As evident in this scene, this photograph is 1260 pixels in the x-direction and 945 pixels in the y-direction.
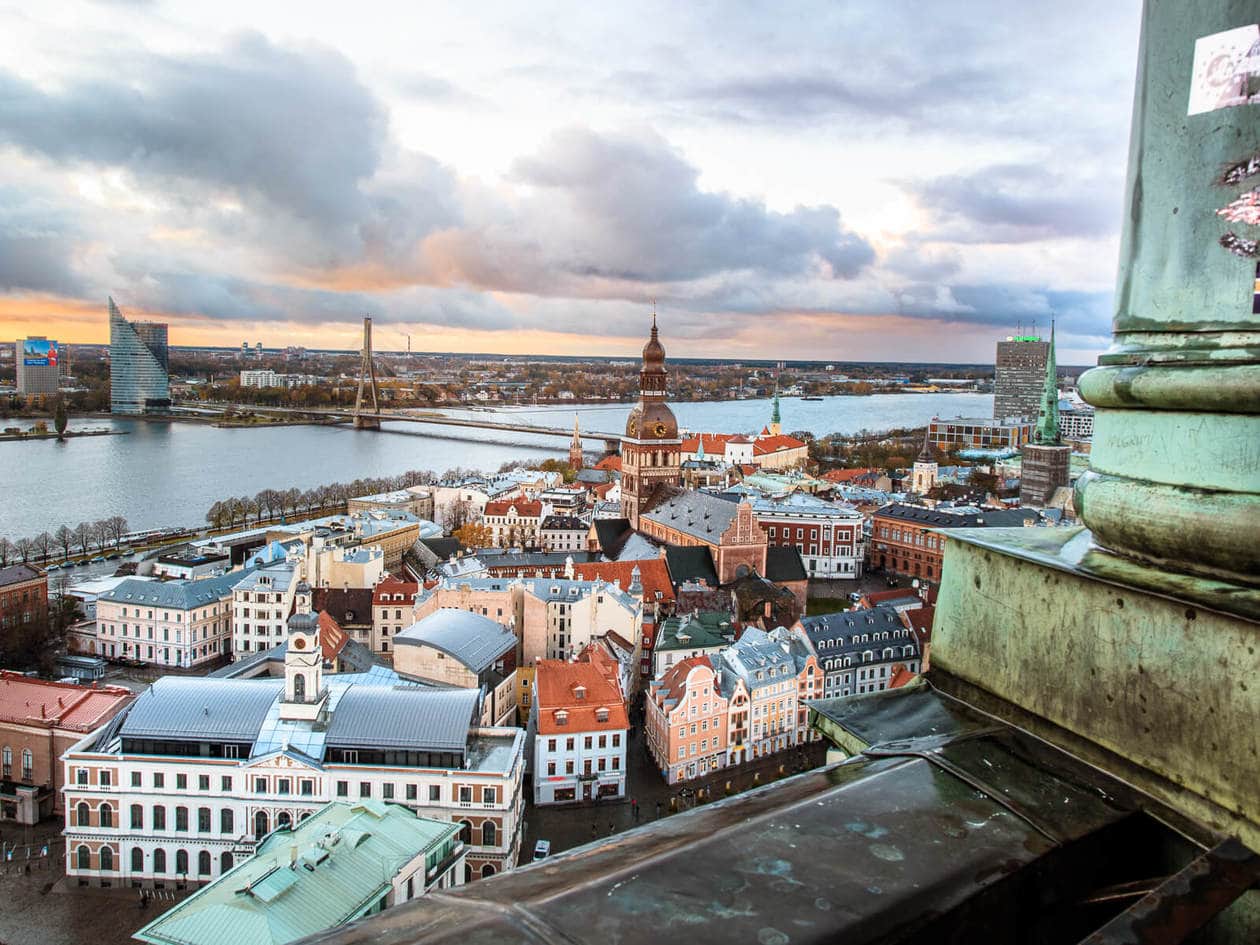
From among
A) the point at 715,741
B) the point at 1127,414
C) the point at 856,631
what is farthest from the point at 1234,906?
the point at 856,631

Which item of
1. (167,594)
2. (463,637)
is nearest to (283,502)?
(167,594)

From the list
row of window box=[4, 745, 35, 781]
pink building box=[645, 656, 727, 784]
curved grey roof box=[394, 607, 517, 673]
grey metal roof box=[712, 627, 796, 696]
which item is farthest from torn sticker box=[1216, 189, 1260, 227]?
row of window box=[4, 745, 35, 781]

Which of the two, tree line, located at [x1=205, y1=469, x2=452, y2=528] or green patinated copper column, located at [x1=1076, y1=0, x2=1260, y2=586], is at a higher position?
green patinated copper column, located at [x1=1076, y1=0, x2=1260, y2=586]

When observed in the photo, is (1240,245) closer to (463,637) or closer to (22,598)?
(463,637)

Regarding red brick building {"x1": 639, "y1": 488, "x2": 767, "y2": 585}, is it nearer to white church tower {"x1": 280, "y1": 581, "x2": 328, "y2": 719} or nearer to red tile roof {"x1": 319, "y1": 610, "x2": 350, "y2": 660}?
red tile roof {"x1": 319, "y1": 610, "x2": 350, "y2": 660}

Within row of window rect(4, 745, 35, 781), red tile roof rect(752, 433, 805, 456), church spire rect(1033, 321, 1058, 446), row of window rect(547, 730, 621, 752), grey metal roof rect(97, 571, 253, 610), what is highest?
church spire rect(1033, 321, 1058, 446)

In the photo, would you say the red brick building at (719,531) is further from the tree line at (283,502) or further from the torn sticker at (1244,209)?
the torn sticker at (1244,209)

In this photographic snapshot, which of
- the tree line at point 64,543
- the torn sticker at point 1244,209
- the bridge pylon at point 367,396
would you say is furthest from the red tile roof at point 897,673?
the bridge pylon at point 367,396
